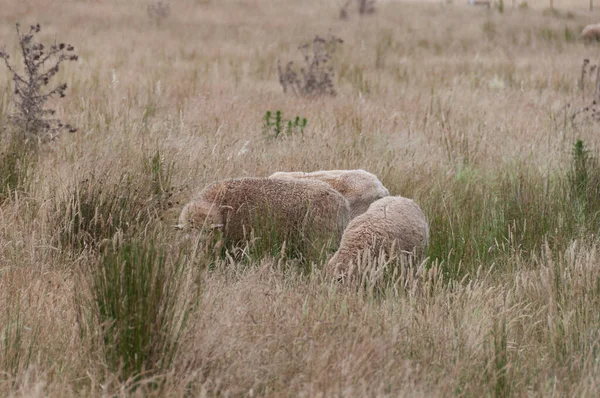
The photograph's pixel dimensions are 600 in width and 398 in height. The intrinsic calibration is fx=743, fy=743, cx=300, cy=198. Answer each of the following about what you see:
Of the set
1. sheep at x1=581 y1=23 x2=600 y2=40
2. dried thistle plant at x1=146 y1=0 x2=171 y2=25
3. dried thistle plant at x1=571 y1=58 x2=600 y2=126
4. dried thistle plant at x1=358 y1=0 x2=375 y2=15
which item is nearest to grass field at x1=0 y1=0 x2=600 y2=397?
dried thistle plant at x1=571 y1=58 x2=600 y2=126

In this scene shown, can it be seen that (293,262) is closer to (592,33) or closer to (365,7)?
(592,33)

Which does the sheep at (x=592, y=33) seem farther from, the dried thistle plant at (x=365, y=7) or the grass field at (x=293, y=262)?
the dried thistle plant at (x=365, y=7)

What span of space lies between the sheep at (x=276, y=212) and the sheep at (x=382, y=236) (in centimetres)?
17

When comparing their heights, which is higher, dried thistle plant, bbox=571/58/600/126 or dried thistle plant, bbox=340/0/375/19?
dried thistle plant, bbox=340/0/375/19

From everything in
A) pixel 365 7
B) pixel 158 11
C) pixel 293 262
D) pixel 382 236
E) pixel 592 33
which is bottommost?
pixel 293 262

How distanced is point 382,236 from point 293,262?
463mm

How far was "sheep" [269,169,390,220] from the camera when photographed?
12.1ft

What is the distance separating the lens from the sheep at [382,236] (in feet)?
9.98

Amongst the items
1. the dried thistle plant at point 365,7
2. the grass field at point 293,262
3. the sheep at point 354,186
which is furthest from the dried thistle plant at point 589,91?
the dried thistle plant at point 365,7

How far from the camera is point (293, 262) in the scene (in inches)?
131

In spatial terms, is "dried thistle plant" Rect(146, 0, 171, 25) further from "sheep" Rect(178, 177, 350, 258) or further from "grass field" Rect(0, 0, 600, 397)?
"sheep" Rect(178, 177, 350, 258)

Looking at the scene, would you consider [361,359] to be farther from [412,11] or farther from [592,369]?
[412,11]

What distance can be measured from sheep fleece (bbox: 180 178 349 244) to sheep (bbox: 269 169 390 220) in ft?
0.73

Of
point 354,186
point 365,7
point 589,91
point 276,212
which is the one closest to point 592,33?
point 589,91
